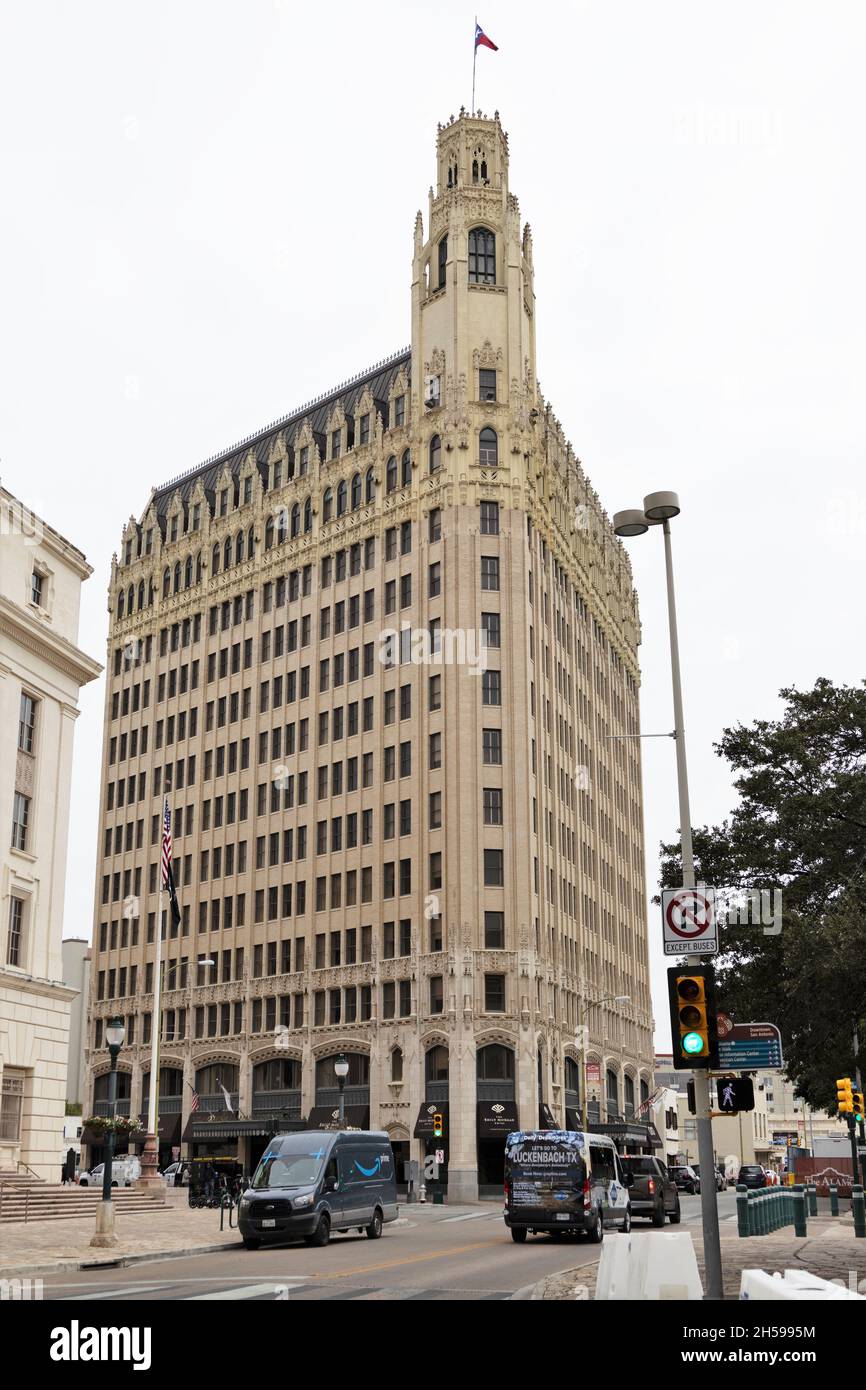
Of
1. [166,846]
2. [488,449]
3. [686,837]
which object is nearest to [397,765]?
[488,449]

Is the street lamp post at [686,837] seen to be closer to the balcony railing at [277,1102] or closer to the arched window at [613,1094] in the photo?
the balcony railing at [277,1102]

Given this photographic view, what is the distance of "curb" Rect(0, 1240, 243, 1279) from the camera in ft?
73.4

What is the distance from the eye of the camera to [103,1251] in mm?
26828

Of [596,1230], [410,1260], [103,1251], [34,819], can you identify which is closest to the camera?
[410,1260]

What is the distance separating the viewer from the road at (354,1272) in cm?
1792

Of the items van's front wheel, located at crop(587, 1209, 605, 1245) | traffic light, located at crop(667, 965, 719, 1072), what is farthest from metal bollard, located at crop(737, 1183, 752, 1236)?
traffic light, located at crop(667, 965, 719, 1072)

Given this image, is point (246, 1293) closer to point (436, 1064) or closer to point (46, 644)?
point (46, 644)

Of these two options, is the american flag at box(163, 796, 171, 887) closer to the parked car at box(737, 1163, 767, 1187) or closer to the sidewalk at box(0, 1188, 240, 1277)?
the sidewalk at box(0, 1188, 240, 1277)

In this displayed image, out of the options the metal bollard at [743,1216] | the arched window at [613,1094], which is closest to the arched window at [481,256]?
the arched window at [613,1094]

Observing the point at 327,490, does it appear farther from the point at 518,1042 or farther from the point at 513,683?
the point at 518,1042

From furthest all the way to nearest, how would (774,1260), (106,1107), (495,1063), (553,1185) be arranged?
(106,1107) < (495,1063) < (553,1185) < (774,1260)

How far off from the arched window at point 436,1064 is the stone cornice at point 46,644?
29233 mm

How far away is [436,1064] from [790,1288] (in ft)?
208

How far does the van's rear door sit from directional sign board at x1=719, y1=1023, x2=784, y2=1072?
1226cm
